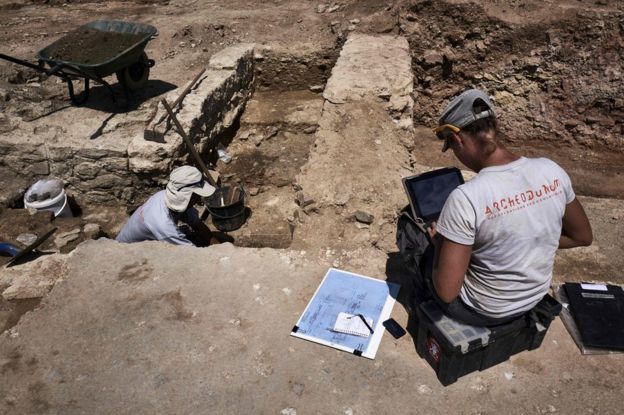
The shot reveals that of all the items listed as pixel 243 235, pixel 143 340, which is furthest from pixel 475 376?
pixel 243 235

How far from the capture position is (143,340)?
3.03m

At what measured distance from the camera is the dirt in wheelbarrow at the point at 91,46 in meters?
6.15

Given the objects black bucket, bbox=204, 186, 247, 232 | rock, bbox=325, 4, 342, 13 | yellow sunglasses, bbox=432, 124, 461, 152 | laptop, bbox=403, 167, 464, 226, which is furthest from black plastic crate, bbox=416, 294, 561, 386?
rock, bbox=325, 4, 342, 13

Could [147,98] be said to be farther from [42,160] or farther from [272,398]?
[272,398]

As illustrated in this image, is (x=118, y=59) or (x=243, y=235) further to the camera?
(x=118, y=59)

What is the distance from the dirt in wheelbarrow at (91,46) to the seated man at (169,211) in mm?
3071

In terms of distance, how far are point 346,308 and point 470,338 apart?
0.93 metres

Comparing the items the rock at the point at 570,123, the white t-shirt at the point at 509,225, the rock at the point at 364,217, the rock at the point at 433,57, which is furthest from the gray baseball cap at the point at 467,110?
the rock at the point at 570,123

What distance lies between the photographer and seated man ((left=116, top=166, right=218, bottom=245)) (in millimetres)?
3871

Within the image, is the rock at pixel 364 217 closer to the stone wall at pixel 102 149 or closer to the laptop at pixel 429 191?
the laptop at pixel 429 191

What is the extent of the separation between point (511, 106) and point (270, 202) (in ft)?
15.7

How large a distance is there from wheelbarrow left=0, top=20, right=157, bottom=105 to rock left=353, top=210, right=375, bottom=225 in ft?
12.1

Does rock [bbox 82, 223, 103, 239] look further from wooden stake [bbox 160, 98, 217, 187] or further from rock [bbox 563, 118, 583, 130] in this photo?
rock [bbox 563, 118, 583, 130]

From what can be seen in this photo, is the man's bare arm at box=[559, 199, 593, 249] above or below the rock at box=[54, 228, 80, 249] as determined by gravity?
above
